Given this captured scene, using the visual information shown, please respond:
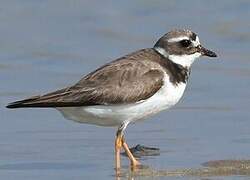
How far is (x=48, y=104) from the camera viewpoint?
9.92 meters

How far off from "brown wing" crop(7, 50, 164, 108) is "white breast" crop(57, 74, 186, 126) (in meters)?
0.05

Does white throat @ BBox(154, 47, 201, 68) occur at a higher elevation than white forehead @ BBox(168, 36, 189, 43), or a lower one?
lower

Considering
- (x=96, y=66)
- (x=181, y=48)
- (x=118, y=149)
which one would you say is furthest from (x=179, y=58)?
(x=96, y=66)

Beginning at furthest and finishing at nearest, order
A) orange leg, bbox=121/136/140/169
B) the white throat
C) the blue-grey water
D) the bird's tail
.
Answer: the white throat
the blue-grey water
orange leg, bbox=121/136/140/169
the bird's tail

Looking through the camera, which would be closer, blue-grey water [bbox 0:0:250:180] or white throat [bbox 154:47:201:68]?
blue-grey water [bbox 0:0:250:180]

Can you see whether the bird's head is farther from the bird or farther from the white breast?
the white breast

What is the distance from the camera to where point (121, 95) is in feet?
33.1

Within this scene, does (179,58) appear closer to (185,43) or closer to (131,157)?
(185,43)

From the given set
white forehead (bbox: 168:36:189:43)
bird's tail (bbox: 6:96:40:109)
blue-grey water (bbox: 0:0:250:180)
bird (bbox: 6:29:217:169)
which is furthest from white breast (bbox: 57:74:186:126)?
white forehead (bbox: 168:36:189:43)

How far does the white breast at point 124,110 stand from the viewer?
10062mm

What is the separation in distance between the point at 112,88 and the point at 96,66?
11.8 feet

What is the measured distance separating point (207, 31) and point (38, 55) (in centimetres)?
271

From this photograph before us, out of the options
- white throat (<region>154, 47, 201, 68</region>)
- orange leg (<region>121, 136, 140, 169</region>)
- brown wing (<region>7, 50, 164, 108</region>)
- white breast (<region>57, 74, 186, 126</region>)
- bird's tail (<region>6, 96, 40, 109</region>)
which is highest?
white throat (<region>154, 47, 201, 68</region>)

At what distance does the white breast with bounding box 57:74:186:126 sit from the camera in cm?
1006
